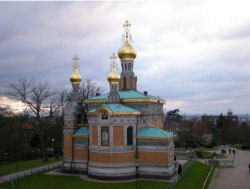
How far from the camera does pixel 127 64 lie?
28.4 metres

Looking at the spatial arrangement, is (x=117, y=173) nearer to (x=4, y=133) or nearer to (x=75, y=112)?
(x=75, y=112)

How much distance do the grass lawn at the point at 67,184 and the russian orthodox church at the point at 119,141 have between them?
1224 mm

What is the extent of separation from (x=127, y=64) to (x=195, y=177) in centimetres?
1274

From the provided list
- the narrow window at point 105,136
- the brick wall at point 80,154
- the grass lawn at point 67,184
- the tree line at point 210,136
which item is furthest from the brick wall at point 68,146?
the tree line at point 210,136

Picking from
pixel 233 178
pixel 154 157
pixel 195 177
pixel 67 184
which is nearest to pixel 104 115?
pixel 154 157

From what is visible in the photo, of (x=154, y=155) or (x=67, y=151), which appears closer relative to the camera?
(x=154, y=155)

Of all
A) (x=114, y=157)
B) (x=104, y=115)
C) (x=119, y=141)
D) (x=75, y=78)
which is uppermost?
(x=75, y=78)

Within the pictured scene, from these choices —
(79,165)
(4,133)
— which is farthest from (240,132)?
(4,133)

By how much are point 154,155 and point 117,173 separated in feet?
11.2

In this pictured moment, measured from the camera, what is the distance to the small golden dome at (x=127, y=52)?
27.8 meters

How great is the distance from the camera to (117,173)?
73.4 feet

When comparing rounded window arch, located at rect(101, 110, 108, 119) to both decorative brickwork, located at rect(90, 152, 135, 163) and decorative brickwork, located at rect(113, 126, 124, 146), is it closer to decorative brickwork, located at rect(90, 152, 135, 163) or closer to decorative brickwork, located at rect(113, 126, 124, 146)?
decorative brickwork, located at rect(113, 126, 124, 146)

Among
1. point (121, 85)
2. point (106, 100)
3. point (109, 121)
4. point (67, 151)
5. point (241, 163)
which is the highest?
point (121, 85)

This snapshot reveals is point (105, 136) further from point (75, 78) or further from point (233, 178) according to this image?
point (233, 178)
